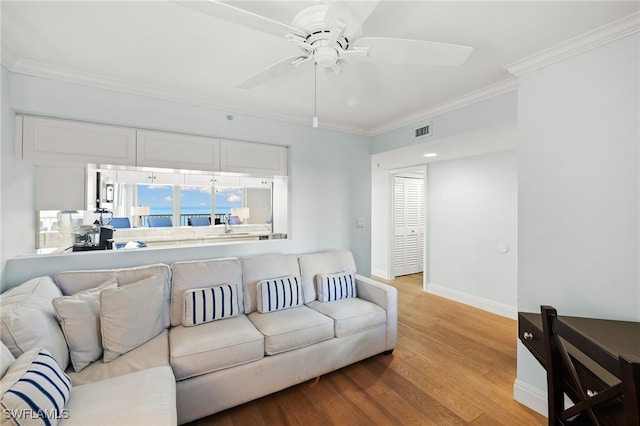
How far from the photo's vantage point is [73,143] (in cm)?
223

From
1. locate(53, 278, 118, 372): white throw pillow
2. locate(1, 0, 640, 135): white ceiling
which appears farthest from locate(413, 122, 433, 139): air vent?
locate(53, 278, 118, 372): white throw pillow

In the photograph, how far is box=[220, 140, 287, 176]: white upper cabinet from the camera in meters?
2.86

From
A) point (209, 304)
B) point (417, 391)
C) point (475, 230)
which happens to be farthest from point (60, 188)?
point (475, 230)

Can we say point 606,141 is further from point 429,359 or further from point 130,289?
point 130,289

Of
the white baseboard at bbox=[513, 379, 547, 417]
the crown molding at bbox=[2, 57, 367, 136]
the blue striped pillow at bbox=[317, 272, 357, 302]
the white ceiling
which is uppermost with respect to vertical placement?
the white ceiling

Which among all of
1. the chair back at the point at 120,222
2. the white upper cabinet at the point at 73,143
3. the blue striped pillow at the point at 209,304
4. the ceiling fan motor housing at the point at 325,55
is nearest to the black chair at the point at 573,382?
the ceiling fan motor housing at the point at 325,55

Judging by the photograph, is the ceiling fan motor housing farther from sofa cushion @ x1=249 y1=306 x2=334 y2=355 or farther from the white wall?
the white wall

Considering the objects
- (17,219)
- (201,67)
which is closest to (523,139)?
(201,67)

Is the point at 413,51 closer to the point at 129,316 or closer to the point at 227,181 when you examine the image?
the point at 129,316

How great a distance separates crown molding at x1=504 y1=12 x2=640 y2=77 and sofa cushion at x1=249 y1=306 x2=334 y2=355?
238cm

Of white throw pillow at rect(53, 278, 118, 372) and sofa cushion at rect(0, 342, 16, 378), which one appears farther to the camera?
white throw pillow at rect(53, 278, 118, 372)

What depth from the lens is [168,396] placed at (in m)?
1.40

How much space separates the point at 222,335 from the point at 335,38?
76.3 inches

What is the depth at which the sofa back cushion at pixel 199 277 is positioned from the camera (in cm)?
224
